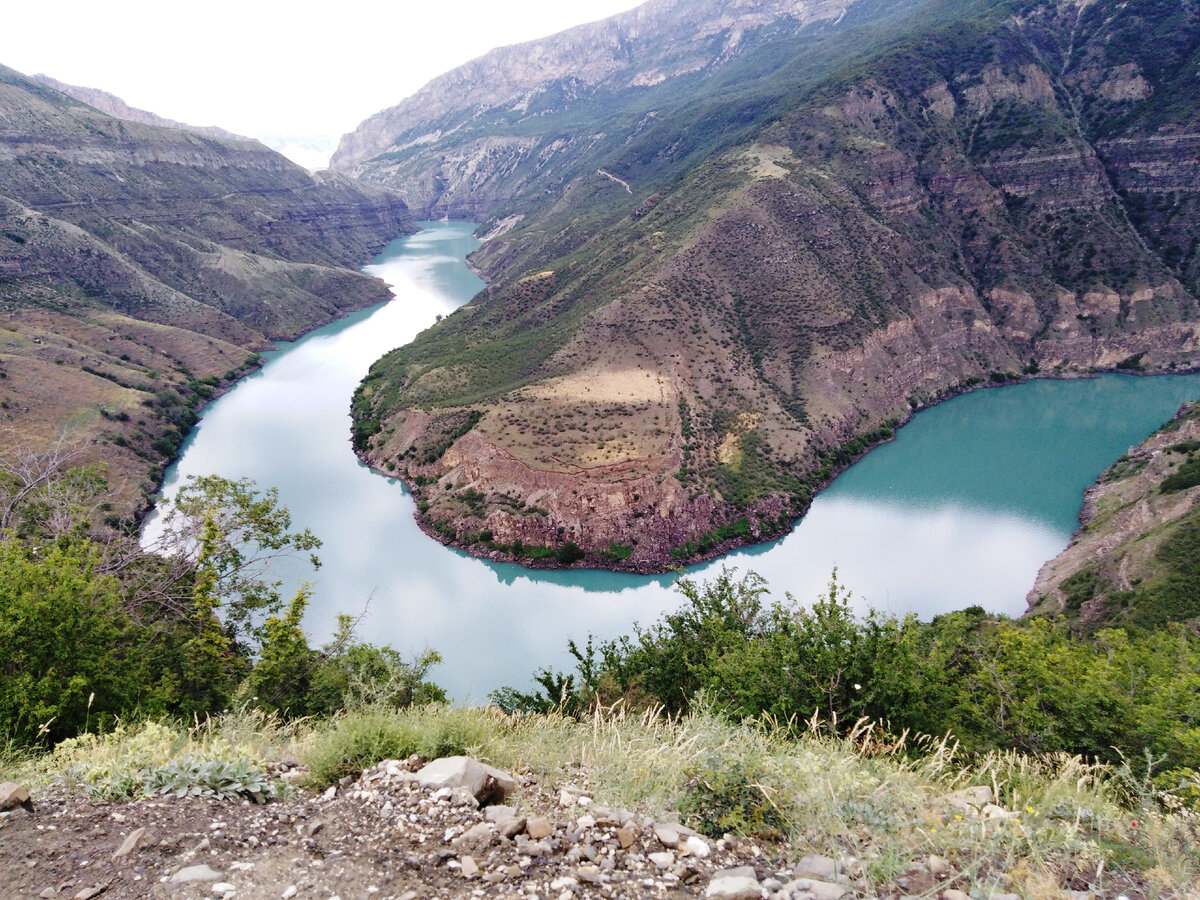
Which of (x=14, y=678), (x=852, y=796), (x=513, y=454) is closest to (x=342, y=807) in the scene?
(x=852, y=796)

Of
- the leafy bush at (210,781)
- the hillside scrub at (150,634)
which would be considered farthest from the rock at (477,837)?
the hillside scrub at (150,634)

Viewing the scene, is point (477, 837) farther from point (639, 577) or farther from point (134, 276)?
point (134, 276)

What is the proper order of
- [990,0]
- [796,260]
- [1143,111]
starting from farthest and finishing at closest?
1. [990,0]
2. [1143,111]
3. [796,260]

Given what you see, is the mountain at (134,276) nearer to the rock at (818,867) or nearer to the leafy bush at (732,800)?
the leafy bush at (732,800)

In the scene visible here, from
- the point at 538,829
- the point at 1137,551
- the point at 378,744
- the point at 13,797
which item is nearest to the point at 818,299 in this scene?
the point at 1137,551

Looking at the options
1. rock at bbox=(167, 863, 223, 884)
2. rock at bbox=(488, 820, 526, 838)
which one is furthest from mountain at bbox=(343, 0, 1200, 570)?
rock at bbox=(167, 863, 223, 884)

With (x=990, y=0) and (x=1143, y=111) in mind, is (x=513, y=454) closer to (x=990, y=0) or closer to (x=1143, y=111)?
(x=1143, y=111)
